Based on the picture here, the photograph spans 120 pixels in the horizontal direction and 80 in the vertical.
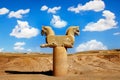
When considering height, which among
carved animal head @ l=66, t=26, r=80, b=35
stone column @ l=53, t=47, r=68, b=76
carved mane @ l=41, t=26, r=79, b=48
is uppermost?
carved animal head @ l=66, t=26, r=80, b=35

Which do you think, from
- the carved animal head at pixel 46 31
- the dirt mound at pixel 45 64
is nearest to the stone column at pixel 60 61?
the carved animal head at pixel 46 31

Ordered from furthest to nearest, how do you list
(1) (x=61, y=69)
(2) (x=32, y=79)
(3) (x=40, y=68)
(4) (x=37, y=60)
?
(4) (x=37, y=60) → (3) (x=40, y=68) → (1) (x=61, y=69) → (2) (x=32, y=79)

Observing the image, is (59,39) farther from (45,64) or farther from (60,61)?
(45,64)

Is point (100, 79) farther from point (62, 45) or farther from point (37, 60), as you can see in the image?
point (37, 60)

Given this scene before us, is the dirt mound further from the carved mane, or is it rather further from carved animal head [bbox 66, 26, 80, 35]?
the carved mane

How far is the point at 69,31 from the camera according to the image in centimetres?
2295

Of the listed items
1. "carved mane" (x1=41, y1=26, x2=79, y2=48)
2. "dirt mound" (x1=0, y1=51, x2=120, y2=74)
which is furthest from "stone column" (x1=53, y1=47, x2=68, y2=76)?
"dirt mound" (x1=0, y1=51, x2=120, y2=74)

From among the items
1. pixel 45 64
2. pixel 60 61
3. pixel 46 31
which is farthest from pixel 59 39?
pixel 45 64

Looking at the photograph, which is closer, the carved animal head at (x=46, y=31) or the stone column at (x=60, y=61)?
the stone column at (x=60, y=61)

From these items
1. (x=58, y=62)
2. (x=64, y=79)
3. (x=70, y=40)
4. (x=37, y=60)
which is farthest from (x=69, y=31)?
(x=37, y=60)

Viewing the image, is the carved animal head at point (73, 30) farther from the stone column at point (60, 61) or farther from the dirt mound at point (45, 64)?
the dirt mound at point (45, 64)

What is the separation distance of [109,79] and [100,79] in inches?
28.0

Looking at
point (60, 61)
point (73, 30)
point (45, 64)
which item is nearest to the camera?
point (60, 61)

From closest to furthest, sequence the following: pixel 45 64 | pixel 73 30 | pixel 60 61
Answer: pixel 60 61 < pixel 73 30 < pixel 45 64
